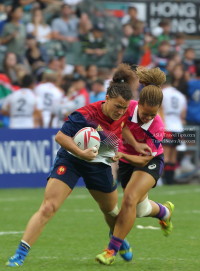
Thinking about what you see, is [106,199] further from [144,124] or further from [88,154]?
[144,124]

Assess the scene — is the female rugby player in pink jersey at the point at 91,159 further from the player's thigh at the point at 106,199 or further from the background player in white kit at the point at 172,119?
the background player in white kit at the point at 172,119

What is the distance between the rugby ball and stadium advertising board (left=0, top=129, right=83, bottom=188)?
7.03 m

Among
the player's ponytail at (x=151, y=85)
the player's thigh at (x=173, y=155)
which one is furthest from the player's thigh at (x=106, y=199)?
the player's thigh at (x=173, y=155)

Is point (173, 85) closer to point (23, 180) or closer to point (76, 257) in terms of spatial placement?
point (23, 180)

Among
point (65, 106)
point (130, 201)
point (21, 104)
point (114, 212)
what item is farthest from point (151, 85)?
point (65, 106)

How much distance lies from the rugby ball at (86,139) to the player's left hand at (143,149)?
2.10 ft

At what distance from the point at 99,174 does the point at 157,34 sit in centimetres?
1346

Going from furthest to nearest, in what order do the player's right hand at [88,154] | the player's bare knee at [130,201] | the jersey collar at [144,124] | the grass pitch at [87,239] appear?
the jersey collar at [144,124]
the player's bare knee at [130,201]
the grass pitch at [87,239]
the player's right hand at [88,154]

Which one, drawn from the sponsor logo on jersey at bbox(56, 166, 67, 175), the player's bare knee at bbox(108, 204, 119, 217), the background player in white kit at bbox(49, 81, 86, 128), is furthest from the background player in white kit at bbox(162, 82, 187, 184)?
the sponsor logo on jersey at bbox(56, 166, 67, 175)

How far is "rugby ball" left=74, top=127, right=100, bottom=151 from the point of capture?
18.0ft

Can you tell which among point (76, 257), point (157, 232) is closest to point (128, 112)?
point (76, 257)

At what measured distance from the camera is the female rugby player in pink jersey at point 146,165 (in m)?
5.77

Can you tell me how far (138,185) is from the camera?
5965mm

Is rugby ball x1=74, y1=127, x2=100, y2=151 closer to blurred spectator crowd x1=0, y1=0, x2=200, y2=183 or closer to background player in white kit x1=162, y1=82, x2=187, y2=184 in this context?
blurred spectator crowd x1=0, y1=0, x2=200, y2=183
